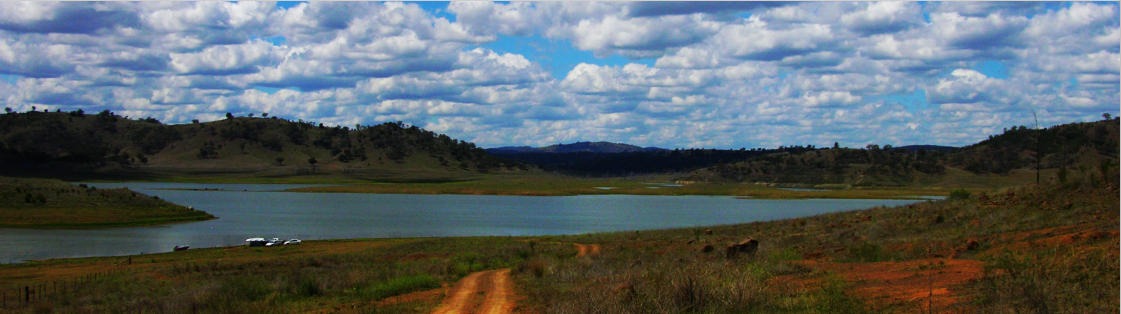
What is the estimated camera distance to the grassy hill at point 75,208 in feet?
209

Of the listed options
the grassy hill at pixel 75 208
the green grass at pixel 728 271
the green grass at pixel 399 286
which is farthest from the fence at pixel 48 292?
the grassy hill at pixel 75 208

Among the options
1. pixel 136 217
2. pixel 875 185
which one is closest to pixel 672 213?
pixel 136 217

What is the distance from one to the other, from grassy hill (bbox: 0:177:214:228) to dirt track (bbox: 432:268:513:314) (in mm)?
Answer: 52563

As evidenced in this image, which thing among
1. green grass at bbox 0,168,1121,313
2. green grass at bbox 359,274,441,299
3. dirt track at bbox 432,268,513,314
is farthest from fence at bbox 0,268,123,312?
dirt track at bbox 432,268,513,314

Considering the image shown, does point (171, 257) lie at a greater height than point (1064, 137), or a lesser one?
lesser

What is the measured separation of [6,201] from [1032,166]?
15928 centimetres

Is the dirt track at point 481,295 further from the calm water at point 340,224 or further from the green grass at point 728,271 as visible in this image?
the calm water at point 340,224

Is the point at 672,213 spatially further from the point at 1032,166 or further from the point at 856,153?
the point at 856,153

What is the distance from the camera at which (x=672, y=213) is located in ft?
278

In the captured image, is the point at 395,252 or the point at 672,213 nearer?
the point at 395,252

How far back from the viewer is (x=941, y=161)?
597 feet

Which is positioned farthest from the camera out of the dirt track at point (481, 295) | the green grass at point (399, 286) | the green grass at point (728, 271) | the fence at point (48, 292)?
the fence at point (48, 292)

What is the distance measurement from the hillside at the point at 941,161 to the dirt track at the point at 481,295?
143 meters

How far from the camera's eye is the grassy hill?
209 feet
